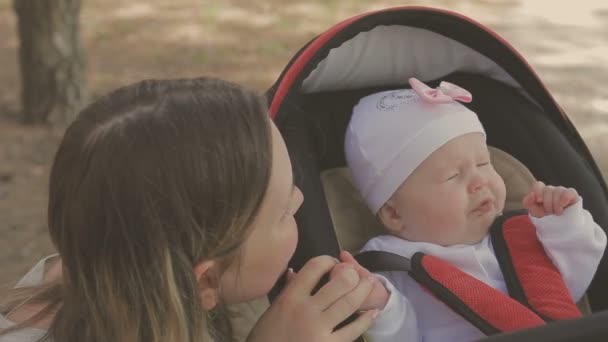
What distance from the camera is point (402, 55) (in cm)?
196

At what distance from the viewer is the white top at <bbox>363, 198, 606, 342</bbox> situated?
168 cm

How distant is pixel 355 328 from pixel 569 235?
0.55 m

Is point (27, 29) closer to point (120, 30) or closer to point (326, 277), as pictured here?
point (120, 30)

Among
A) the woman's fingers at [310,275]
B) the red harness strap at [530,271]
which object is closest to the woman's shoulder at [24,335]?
the woman's fingers at [310,275]

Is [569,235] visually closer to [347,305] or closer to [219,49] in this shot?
[347,305]

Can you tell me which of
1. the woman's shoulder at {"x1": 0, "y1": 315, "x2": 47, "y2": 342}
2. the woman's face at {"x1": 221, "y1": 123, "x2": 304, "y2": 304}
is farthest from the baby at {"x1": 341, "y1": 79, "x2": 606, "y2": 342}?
the woman's shoulder at {"x1": 0, "y1": 315, "x2": 47, "y2": 342}

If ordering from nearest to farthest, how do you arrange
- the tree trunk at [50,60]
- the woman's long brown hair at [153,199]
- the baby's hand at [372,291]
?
the woman's long brown hair at [153,199]
the baby's hand at [372,291]
the tree trunk at [50,60]

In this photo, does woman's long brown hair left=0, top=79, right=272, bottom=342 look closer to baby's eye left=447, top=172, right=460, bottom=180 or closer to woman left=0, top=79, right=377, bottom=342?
woman left=0, top=79, right=377, bottom=342

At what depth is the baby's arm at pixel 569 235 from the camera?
1713 mm

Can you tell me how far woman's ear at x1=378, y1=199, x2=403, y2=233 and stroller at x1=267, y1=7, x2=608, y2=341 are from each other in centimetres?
12

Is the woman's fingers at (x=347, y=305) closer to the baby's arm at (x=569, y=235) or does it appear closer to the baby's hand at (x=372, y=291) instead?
the baby's hand at (x=372, y=291)

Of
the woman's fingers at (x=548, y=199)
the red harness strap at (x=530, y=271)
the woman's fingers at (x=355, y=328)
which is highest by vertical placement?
the woman's fingers at (x=548, y=199)

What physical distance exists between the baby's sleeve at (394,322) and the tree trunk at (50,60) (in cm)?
257

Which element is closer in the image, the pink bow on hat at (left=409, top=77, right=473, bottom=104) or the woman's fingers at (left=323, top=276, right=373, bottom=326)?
the woman's fingers at (left=323, top=276, right=373, bottom=326)
